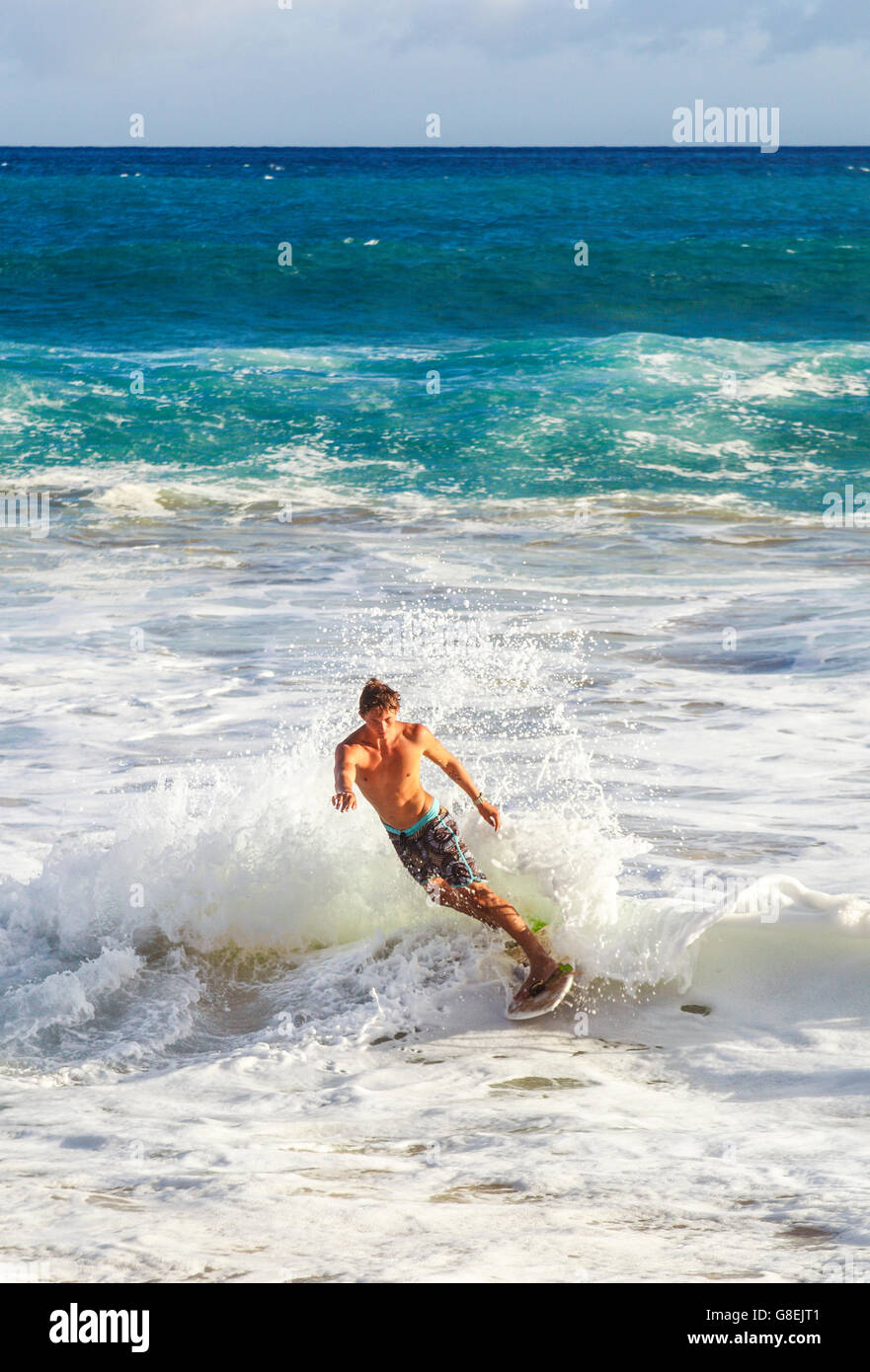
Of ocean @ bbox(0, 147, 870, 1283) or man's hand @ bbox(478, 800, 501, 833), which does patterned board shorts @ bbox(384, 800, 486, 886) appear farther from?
ocean @ bbox(0, 147, 870, 1283)

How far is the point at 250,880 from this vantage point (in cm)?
651

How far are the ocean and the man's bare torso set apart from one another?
24.8 inches

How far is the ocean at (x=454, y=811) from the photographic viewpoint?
4.16 m

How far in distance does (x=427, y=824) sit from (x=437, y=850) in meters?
0.13

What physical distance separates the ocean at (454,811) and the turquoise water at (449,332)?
0.64ft

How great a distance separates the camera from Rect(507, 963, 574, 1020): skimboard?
569 cm

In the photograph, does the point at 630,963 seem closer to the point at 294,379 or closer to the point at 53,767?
the point at 53,767

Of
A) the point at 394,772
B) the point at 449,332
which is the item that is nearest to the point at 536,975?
the point at 394,772

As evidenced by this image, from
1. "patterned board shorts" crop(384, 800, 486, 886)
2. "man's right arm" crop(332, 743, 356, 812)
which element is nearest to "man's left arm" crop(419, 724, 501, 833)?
"patterned board shorts" crop(384, 800, 486, 886)

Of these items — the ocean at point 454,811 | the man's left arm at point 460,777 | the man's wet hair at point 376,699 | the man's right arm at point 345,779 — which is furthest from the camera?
the man's left arm at point 460,777

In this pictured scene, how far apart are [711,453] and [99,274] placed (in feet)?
60.4

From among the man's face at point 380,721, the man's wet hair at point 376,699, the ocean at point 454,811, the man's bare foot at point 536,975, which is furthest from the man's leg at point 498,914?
the man's wet hair at point 376,699

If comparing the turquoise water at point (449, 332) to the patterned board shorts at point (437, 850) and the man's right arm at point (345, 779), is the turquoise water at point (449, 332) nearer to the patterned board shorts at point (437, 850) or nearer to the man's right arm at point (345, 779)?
the patterned board shorts at point (437, 850)
